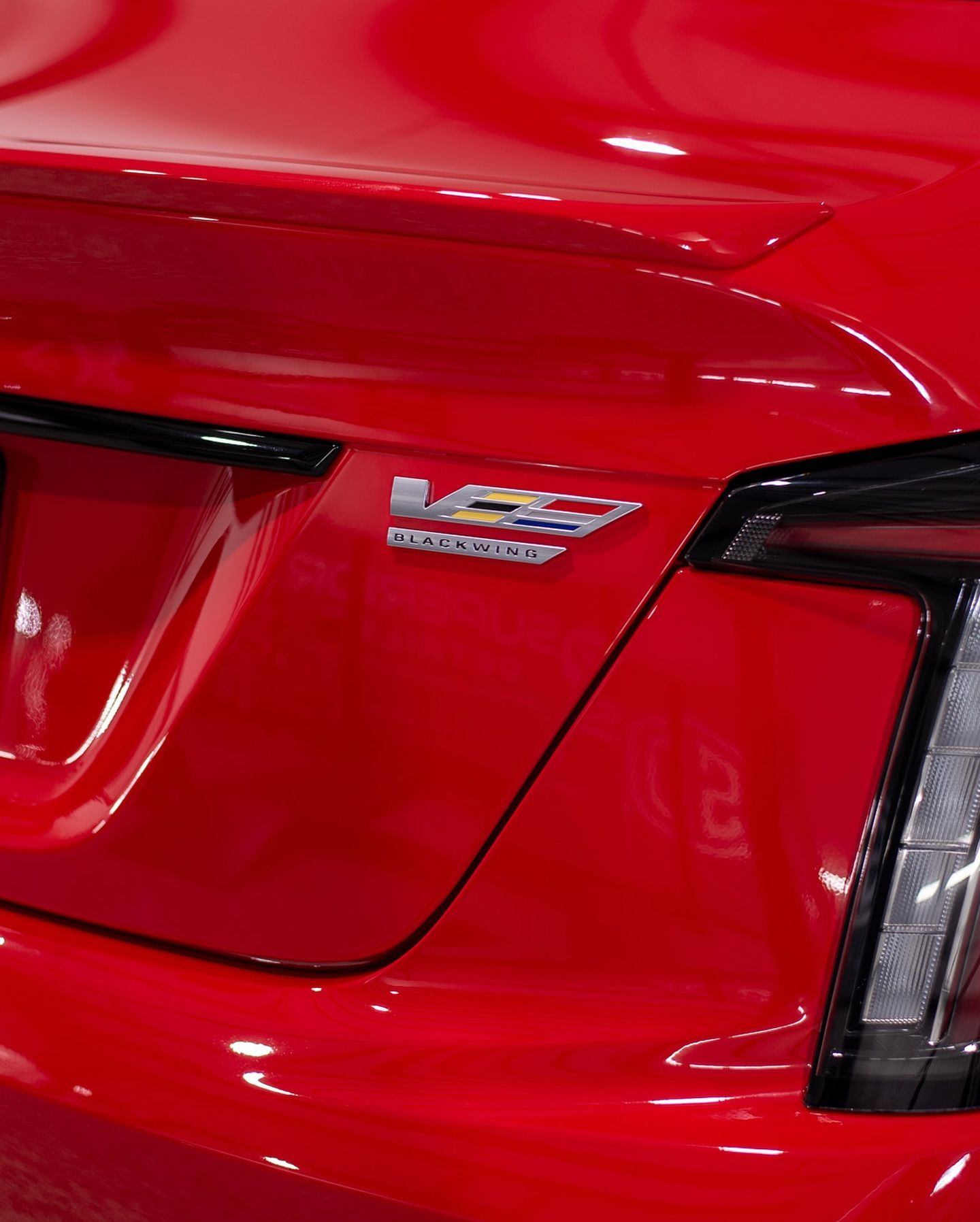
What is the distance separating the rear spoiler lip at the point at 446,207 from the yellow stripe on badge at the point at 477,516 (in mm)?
208

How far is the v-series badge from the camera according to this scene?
0.97 metres

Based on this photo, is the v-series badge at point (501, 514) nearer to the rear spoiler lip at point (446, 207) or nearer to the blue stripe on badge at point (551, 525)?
the blue stripe on badge at point (551, 525)

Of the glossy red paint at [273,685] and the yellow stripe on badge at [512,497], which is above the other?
the yellow stripe on badge at [512,497]

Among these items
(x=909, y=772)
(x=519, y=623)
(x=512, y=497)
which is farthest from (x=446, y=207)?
(x=909, y=772)

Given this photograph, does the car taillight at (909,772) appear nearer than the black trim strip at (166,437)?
Yes

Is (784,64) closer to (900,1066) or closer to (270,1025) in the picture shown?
(900,1066)

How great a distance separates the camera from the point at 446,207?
95 cm

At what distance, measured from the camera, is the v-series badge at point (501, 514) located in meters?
0.97

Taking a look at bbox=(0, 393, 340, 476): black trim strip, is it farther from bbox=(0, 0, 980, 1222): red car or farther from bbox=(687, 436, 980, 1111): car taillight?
bbox=(687, 436, 980, 1111): car taillight

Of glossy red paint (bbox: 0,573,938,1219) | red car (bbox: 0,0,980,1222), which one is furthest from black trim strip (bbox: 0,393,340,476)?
glossy red paint (bbox: 0,573,938,1219)

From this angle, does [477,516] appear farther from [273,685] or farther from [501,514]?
[273,685]

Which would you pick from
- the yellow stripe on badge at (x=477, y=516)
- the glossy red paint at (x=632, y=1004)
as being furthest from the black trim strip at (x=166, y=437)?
the glossy red paint at (x=632, y=1004)

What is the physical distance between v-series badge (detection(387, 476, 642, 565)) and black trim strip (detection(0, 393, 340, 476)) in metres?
0.09

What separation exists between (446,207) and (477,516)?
24 centimetres
